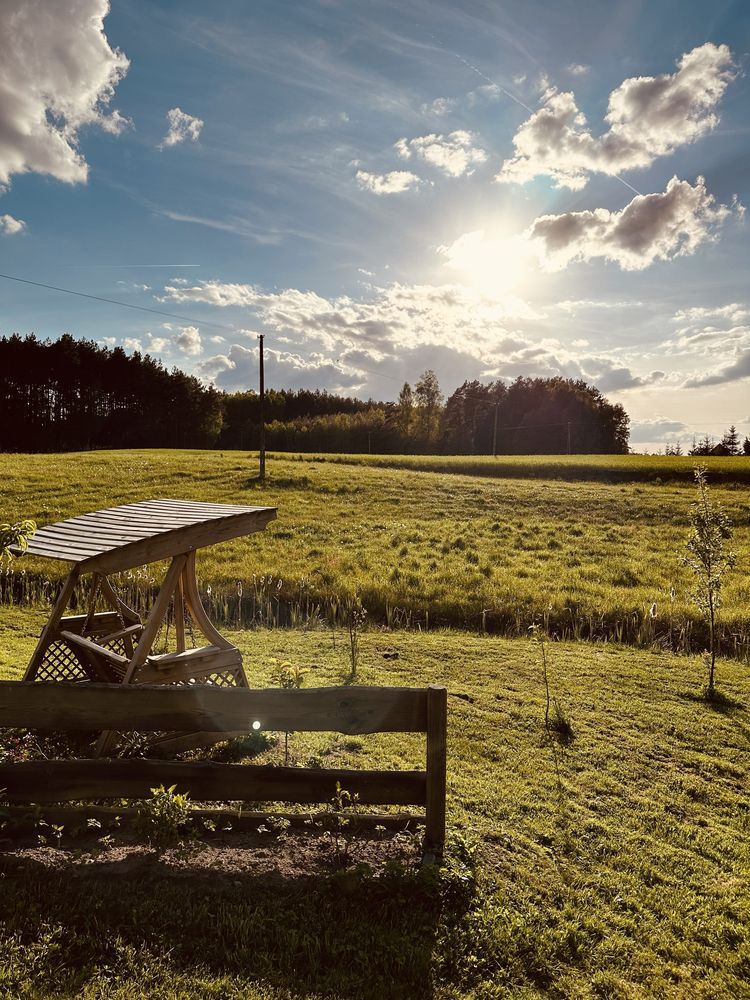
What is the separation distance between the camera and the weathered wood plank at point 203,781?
489 cm

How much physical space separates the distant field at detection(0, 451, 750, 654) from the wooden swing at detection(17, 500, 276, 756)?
634cm

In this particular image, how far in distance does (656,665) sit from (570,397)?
10332cm

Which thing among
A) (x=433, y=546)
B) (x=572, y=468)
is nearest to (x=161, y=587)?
(x=433, y=546)

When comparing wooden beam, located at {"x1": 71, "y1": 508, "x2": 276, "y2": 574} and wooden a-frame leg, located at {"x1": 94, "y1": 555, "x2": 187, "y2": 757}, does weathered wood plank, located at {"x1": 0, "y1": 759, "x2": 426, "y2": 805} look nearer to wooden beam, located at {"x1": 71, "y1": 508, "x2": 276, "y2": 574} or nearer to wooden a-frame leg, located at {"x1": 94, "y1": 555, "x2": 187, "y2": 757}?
wooden a-frame leg, located at {"x1": 94, "y1": 555, "x2": 187, "y2": 757}

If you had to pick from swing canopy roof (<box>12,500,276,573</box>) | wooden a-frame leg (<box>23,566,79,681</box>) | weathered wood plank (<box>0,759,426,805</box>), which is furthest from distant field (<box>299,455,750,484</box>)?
weathered wood plank (<box>0,759,426,805</box>)

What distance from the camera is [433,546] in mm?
22844

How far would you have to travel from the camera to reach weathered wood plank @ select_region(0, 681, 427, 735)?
4.76m

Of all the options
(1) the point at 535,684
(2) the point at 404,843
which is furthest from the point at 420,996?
(1) the point at 535,684

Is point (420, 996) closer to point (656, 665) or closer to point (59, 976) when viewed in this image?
point (59, 976)

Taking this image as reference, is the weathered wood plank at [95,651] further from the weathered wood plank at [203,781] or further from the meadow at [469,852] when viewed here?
the weathered wood plank at [203,781]

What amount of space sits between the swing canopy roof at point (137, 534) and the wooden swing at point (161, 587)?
0.01 meters

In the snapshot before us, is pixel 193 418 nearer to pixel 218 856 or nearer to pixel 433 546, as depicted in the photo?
pixel 433 546

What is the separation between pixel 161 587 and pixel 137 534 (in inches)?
37.2

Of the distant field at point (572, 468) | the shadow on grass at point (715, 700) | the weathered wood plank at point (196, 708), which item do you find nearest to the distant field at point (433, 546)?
the distant field at point (572, 468)
